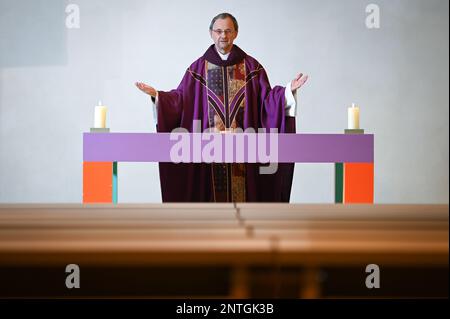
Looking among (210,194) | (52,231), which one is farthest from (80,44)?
(52,231)

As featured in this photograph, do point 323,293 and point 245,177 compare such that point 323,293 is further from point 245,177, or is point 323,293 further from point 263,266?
point 245,177

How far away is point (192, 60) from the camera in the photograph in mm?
5613

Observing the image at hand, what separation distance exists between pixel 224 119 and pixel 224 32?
22.9 inches

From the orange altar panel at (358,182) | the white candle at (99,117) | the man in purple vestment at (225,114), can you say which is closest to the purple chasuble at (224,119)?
the man in purple vestment at (225,114)

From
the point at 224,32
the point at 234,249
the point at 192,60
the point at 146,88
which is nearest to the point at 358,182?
the point at 146,88

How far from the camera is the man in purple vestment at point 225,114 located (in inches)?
139

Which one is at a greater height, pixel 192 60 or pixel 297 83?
pixel 192 60

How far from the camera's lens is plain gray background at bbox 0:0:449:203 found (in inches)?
221

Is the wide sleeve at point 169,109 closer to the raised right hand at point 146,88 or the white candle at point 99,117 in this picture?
the raised right hand at point 146,88

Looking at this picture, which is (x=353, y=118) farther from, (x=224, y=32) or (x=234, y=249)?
(x=234, y=249)

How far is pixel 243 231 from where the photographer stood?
544 millimetres

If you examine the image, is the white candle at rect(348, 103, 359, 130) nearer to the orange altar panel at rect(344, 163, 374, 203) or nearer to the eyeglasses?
the orange altar panel at rect(344, 163, 374, 203)

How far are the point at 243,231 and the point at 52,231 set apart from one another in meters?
0.18

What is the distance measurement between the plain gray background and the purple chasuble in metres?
1.85
